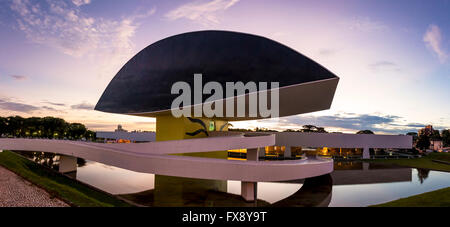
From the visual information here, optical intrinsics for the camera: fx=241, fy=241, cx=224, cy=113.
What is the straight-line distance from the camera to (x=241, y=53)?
783 inches

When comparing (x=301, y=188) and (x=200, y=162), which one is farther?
(x=301, y=188)

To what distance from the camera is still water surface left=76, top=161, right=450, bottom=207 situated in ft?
44.4

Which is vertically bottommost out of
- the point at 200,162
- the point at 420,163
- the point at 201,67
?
the point at 420,163

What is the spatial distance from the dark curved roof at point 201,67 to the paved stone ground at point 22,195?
9.92 m

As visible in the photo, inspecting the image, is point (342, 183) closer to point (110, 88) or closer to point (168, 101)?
point (168, 101)

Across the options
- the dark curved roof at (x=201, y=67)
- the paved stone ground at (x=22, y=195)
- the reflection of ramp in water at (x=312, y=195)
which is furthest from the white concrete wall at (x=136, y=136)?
the reflection of ramp in water at (x=312, y=195)

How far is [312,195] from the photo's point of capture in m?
14.7

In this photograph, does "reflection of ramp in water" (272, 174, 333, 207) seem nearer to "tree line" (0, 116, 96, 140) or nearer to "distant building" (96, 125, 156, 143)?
"distant building" (96, 125, 156, 143)

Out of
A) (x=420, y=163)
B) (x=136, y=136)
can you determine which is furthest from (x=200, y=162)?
(x=136, y=136)

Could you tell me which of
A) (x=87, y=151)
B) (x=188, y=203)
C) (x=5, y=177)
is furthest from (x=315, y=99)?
(x=5, y=177)

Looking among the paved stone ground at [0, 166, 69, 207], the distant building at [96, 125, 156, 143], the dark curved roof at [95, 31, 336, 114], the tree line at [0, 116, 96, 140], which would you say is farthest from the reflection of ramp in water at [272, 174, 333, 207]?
the tree line at [0, 116, 96, 140]

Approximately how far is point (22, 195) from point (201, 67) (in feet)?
46.6

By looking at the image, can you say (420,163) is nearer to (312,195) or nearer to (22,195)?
(312,195)
